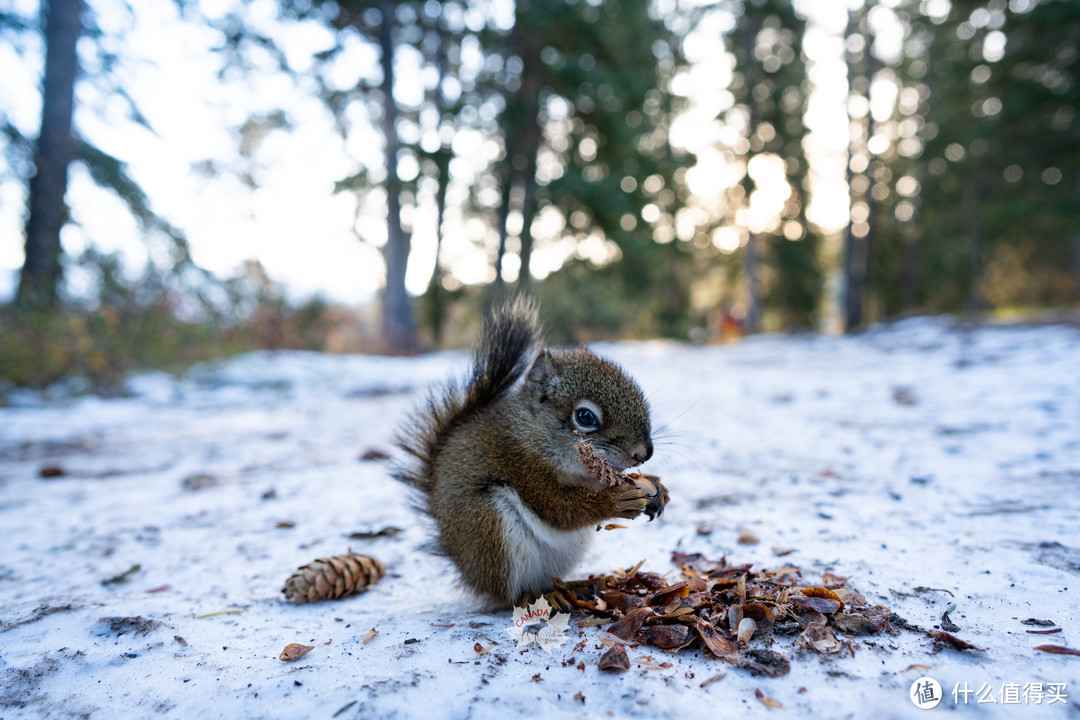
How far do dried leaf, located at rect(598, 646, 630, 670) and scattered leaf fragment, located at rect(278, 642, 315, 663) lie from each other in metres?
0.71

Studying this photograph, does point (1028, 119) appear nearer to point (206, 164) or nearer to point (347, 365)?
point (347, 365)

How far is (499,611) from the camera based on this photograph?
1719 mm

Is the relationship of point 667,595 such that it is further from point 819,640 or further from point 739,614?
point 819,640

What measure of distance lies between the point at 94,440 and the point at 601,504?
4397 mm

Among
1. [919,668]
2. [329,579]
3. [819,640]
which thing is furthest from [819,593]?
[329,579]

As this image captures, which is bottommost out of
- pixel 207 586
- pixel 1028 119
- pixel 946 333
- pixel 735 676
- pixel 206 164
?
pixel 207 586

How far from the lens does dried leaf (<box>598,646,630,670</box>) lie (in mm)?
1213

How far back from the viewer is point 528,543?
1.60 m

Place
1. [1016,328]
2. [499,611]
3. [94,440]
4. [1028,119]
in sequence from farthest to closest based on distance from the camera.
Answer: [1028,119] → [1016,328] → [94,440] → [499,611]

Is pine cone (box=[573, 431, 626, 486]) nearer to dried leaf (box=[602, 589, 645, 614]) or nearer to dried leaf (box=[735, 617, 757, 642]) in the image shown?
dried leaf (box=[602, 589, 645, 614])

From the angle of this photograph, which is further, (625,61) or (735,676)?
(625,61)

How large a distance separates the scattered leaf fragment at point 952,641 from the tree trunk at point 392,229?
33.4 feet

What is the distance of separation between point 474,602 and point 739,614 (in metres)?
0.81

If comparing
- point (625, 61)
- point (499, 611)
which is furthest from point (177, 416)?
point (625, 61)
